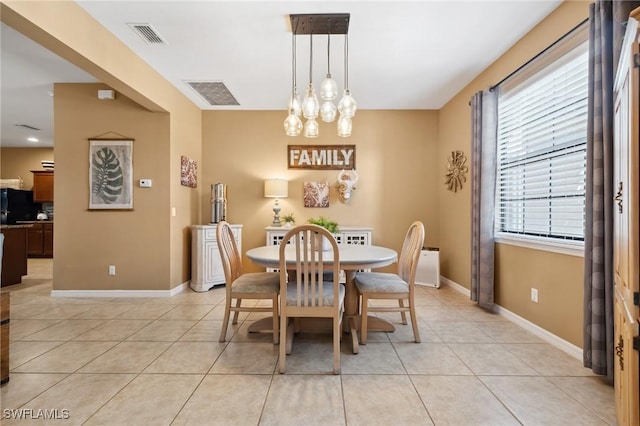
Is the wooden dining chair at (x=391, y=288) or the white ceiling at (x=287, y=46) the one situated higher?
the white ceiling at (x=287, y=46)

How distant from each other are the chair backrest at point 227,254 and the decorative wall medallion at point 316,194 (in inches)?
82.3

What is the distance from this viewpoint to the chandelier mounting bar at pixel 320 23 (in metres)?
2.52

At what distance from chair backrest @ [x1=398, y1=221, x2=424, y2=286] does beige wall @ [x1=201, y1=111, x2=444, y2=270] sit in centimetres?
189

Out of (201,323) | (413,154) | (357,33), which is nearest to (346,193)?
(413,154)

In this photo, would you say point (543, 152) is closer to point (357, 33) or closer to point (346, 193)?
point (357, 33)

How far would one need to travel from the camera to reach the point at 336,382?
6.36 ft

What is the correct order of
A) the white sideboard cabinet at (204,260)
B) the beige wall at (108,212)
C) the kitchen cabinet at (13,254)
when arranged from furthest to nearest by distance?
1. the kitchen cabinet at (13,254)
2. the white sideboard cabinet at (204,260)
3. the beige wall at (108,212)

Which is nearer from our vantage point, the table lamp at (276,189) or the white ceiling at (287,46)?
the white ceiling at (287,46)

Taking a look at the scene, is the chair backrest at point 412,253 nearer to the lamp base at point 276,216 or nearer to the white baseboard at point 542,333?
the white baseboard at point 542,333

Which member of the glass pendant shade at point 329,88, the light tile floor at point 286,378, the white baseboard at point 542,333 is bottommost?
the light tile floor at point 286,378

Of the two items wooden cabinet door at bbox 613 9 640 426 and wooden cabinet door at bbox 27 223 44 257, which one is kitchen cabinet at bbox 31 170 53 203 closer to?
wooden cabinet door at bbox 27 223 44 257

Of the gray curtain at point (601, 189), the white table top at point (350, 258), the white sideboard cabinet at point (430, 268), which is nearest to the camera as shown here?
the gray curtain at point (601, 189)

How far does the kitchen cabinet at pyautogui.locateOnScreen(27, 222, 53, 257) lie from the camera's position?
23.6 ft

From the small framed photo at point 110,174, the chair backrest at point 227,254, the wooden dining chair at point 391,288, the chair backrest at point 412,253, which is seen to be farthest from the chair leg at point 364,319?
the small framed photo at point 110,174
